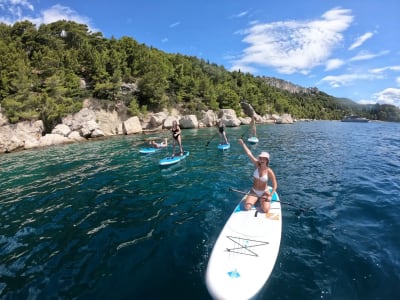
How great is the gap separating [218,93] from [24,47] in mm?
49065

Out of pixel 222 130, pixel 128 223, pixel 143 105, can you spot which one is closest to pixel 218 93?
pixel 143 105

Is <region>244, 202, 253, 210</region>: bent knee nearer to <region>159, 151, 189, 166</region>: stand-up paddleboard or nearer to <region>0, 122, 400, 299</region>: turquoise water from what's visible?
<region>0, 122, 400, 299</region>: turquoise water

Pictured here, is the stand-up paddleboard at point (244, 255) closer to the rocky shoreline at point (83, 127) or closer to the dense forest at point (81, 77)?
the rocky shoreline at point (83, 127)

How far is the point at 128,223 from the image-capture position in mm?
8078

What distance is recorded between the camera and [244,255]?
5422 mm

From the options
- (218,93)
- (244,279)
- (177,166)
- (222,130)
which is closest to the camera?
(244,279)

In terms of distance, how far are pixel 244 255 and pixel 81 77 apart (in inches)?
2091

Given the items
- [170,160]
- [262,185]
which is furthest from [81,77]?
[262,185]

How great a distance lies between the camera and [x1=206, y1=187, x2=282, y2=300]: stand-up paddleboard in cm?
457

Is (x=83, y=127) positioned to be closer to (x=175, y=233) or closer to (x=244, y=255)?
(x=175, y=233)

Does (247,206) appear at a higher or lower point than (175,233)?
higher

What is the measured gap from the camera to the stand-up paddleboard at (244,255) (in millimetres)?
4570

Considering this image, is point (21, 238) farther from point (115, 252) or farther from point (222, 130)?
point (222, 130)

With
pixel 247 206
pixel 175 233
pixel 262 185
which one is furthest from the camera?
pixel 262 185
